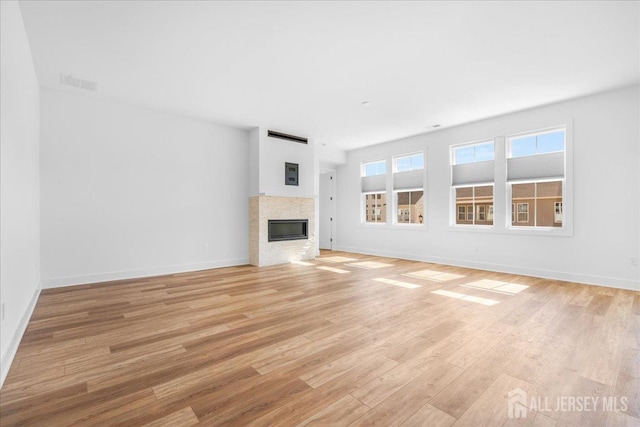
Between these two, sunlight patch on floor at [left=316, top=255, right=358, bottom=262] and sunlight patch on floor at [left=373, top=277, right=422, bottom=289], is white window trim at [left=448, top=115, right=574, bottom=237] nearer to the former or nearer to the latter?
sunlight patch on floor at [left=373, top=277, right=422, bottom=289]

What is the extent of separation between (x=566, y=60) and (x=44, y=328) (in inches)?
254

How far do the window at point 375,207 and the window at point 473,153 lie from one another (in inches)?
81.8

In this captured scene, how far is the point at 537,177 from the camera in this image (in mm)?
5121

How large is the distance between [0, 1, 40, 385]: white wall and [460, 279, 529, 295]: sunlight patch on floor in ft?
16.9

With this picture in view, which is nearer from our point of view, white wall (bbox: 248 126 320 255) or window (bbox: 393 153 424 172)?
white wall (bbox: 248 126 320 255)

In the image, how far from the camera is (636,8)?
2625 millimetres

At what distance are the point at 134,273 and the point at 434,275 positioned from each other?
5.32 meters

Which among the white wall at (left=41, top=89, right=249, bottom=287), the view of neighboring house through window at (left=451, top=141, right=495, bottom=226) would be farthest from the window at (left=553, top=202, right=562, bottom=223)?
the white wall at (left=41, top=89, right=249, bottom=287)

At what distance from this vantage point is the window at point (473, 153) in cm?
582

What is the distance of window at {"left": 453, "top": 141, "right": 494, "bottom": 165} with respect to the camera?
5820 millimetres

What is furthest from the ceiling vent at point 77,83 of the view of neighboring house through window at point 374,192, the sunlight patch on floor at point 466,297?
the view of neighboring house through window at point 374,192

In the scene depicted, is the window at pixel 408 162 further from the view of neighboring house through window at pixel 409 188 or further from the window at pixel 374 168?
the window at pixel 374 168

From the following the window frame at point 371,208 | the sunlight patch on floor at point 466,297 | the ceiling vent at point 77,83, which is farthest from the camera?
the window frame at point 371,208

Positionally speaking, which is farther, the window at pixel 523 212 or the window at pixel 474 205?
the window at pixel 474 205
